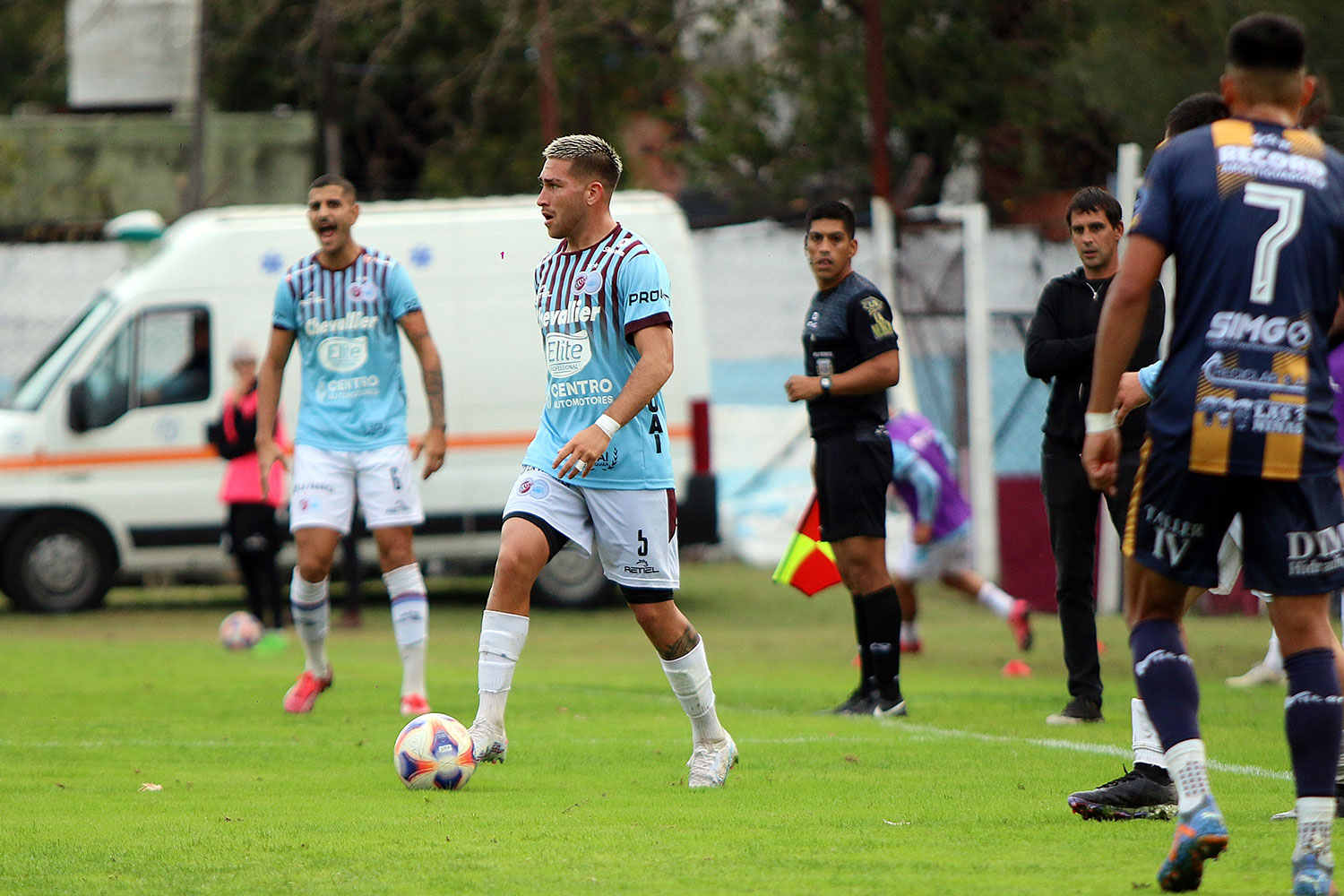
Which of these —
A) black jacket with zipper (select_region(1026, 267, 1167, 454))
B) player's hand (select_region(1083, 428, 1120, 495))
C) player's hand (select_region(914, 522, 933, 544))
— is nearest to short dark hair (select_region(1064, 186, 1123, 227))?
black jacket with zipper (select_region(1026, 267, 1167, 454))

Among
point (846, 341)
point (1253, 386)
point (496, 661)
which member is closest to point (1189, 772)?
point (1253, 386)

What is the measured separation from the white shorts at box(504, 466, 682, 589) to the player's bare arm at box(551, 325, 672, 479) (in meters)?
0.11

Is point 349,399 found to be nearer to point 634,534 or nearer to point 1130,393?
point 634,534

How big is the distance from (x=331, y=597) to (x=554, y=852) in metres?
11.7

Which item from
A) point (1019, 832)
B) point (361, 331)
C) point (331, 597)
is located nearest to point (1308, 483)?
point (1019, 832)

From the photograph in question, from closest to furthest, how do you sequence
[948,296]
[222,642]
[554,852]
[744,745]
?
1. [554,852]
2. [744,745]
3. [222,642]
4. [948,296]

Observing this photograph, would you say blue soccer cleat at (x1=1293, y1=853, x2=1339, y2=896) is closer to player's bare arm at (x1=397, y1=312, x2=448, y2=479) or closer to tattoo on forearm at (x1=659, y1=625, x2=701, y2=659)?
tattoo on forearm at (x1=659, y1=625, x2=701, y2=659)

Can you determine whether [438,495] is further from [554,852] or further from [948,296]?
[554,852]

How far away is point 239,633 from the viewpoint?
1127 cm

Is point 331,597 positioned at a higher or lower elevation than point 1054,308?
lower

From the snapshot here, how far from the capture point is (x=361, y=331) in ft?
25.5

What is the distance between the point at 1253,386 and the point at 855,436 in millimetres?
3888

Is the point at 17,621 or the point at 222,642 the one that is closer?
the point at 222,642

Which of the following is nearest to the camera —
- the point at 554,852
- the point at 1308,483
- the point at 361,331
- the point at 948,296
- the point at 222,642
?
the point at 1308,483
